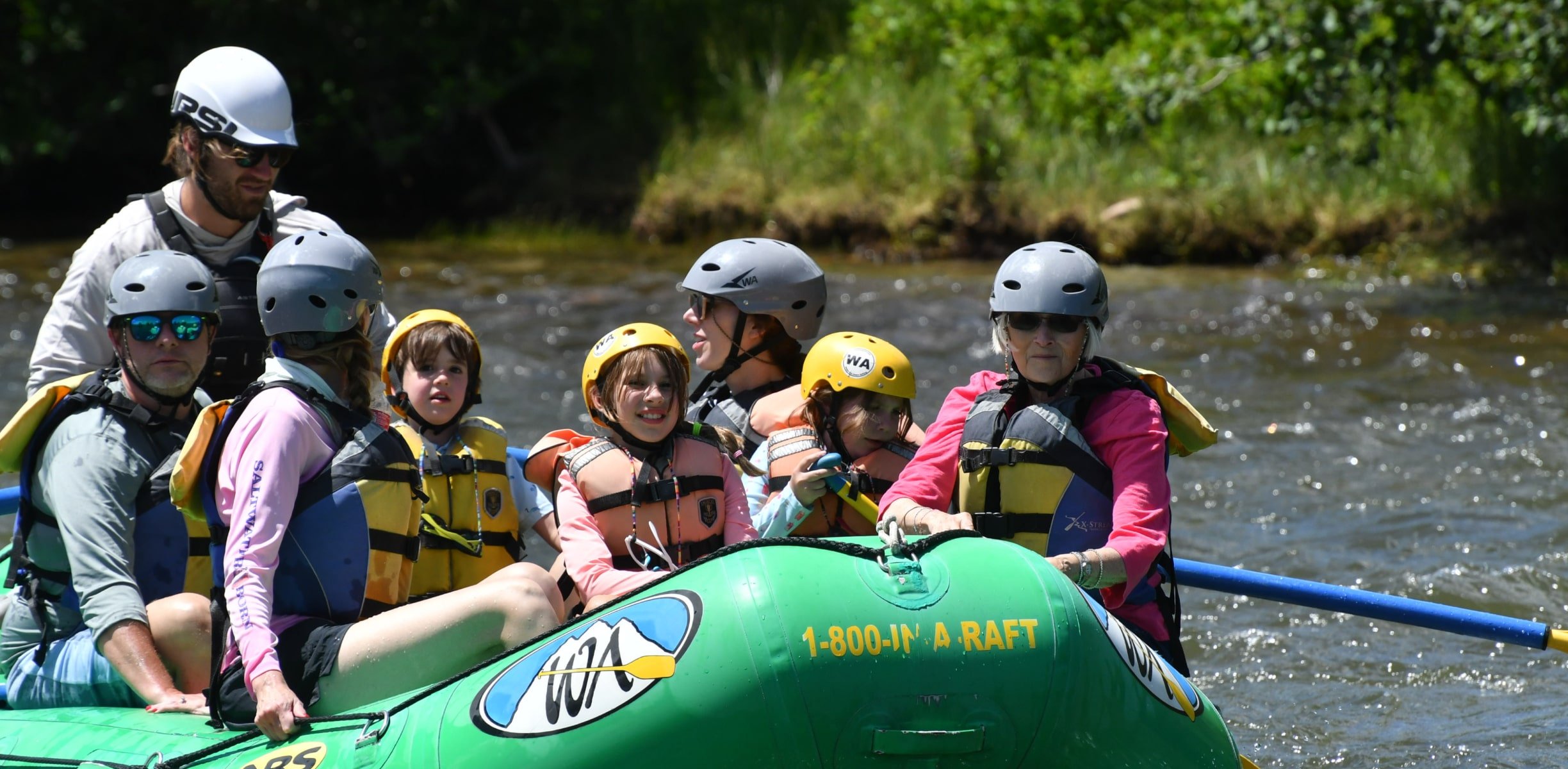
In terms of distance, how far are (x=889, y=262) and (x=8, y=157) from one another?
8044mm

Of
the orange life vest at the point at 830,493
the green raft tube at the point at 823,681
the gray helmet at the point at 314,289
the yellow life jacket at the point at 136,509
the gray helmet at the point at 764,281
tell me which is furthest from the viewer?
the gray helmet at the point at 764,281

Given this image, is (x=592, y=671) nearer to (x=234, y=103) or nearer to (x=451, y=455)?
(x=451, y=455)

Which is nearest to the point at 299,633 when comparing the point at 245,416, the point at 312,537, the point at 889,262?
the point at 312,537

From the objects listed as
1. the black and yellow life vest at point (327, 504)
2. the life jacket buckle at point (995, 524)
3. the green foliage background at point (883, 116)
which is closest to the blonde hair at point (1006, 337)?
the life jacket buckle at point (995, 524)

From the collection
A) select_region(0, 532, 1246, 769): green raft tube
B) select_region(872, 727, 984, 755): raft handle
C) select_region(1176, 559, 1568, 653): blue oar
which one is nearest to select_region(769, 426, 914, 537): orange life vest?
select_region(1176, 559, 1568, 653): blue oar

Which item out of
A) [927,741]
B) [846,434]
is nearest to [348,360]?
[846,434]

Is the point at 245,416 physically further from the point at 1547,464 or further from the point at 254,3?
the point at 254,3

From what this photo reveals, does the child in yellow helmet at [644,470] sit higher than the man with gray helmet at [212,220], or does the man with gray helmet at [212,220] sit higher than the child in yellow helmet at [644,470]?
the man with gray helmet at [212,220]

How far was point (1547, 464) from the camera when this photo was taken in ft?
25.6

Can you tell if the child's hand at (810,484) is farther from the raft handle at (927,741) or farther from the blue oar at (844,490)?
the raft handle at (927,741)

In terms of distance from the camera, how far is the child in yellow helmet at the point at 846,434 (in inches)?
158

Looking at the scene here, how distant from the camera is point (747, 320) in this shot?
458cm

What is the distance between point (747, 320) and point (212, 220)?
4.72 ft

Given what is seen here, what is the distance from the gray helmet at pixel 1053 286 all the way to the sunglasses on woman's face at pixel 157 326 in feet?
5.93
